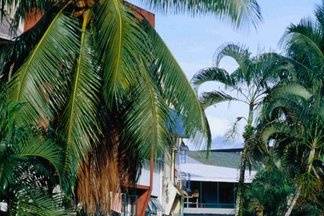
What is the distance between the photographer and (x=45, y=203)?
14.3m

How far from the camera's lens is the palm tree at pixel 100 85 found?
15.8 m

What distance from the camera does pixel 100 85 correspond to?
643 inches

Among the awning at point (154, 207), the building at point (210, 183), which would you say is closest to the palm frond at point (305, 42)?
the awning at point (154, 207)

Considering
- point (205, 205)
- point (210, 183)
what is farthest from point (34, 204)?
point (210, 183)

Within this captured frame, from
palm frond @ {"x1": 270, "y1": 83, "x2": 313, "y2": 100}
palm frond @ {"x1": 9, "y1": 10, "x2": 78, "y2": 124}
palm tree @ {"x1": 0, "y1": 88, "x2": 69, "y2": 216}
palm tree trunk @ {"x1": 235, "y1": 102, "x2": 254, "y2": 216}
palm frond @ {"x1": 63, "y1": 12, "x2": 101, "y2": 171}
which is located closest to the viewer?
palm tree @ {"x1": 0, "y1": 88, "x2": 69, "y2": 216}

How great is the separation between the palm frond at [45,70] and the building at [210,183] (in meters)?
38.5

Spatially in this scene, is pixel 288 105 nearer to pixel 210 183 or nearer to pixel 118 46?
pixel 118 46

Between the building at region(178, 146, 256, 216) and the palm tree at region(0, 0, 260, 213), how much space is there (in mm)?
37595

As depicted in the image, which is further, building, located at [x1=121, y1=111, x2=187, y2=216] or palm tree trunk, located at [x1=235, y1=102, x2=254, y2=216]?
building, located at [x1=121, y1=111, x2=187, y2=216]

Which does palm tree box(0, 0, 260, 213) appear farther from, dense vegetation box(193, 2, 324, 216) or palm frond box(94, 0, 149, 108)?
dense vegetation box(193, 2, 324, 216)

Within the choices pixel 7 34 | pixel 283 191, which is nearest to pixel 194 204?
pixel 283 191

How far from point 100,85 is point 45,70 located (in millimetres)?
1047

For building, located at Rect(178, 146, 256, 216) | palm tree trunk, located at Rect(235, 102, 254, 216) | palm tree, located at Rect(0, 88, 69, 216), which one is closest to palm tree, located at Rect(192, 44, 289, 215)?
palm tree trunk, located at Rect(235, 102, 254, 216)

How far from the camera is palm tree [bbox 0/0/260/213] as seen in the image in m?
15.8
